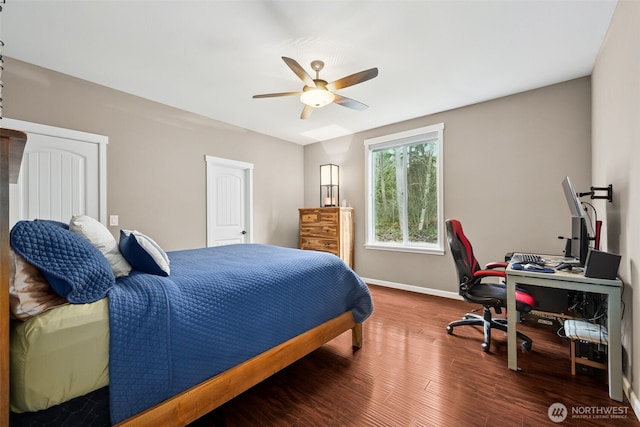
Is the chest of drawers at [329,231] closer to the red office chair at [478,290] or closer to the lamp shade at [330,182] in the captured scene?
the lamp shade at [330,182]

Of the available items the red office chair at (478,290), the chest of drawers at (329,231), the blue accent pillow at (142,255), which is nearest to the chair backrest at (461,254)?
the red office chair at (478,290)

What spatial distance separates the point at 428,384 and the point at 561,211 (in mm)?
2565

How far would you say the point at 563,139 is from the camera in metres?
3.07

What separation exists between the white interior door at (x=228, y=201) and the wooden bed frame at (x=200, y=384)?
Result: 8.66 ft

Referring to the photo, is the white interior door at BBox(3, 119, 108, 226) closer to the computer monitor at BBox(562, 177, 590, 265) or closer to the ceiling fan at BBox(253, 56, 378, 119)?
the ceiling fan at BBox(253, 56, 378, 119)

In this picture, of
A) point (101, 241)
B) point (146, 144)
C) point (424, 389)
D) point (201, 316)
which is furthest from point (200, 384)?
point (146, 144)

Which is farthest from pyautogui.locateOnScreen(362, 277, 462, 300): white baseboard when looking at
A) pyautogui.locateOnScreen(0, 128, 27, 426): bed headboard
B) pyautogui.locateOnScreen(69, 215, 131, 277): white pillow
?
pyautogui.locateOnScreen(0, 128, 27, 426): bed headboard

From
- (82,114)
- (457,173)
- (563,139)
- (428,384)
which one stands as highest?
(82,114)

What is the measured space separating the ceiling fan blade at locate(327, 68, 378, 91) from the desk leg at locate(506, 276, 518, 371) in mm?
1936

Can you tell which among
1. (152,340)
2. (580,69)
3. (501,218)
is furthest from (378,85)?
(152,340)

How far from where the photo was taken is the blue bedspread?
1.19 meters

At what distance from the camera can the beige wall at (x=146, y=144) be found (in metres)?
2.70

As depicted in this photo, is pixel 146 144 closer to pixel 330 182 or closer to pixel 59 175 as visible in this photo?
pixel 59 175

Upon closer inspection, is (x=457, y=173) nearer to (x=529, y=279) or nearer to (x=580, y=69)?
(x=580, y=69)
